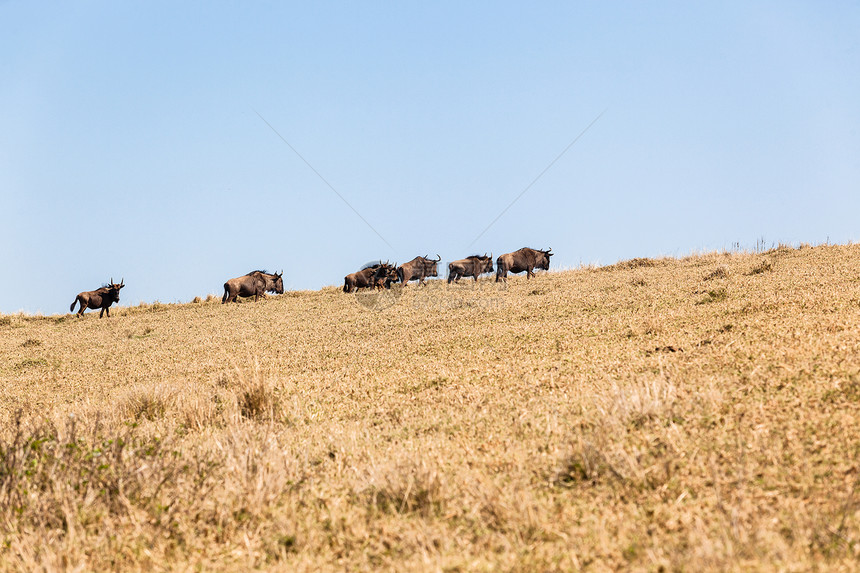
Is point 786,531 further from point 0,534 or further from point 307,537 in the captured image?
point 0,534

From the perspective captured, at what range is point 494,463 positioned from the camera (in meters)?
4.81

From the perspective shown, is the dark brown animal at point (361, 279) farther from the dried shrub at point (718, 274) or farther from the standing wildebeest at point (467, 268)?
the dried shrub at point (718, 274)

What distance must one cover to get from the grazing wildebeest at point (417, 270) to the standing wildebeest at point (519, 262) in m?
4.15

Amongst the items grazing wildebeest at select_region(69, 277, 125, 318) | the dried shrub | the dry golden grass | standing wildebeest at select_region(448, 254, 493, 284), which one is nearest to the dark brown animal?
standing wildebeest at select_region(448, 254, 493, 284)

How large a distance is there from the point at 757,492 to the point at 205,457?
4121 millimetres

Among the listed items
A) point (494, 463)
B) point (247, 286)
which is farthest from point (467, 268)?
point (494, 463)

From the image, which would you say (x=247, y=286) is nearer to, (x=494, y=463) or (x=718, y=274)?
(x=718, y=274)

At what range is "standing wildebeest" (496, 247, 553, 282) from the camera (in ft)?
106

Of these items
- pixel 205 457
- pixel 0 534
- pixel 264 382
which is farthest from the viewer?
pixel 264 382

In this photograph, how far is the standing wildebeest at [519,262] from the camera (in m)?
32.3

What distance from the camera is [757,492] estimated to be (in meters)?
3.78

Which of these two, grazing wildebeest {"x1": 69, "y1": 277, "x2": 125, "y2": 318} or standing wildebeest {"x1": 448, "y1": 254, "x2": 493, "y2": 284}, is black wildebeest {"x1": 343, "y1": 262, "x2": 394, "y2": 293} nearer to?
standing wildebeest {"x1": 448, "y1": 254, "x2": 493, "y2": 284}

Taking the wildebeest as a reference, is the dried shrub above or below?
below

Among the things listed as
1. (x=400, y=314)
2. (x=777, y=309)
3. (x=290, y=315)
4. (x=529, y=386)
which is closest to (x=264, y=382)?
(x=529, y=386)
